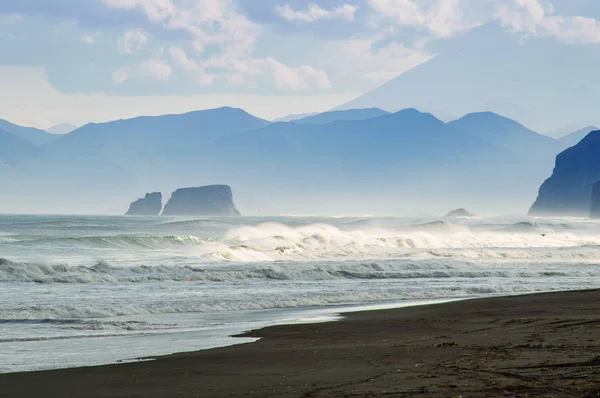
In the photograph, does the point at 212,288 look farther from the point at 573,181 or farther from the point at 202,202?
the point at 202,202

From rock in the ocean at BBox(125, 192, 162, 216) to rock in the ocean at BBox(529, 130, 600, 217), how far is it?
267 feet

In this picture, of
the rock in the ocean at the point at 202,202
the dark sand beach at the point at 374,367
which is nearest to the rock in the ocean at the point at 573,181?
the rock in the ocean at the point at 202,202

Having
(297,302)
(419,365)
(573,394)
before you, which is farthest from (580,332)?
(297,302)

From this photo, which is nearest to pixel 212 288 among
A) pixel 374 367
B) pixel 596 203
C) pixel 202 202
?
pixel 374 367

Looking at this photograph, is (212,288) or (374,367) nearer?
(374,367)

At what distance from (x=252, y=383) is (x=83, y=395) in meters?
1.78

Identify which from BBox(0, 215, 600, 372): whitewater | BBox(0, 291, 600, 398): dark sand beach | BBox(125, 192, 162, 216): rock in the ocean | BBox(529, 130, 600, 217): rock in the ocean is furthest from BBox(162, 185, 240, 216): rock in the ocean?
BBox(0, 291, 600, 398): dark sand beach

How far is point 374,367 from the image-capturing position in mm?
10219

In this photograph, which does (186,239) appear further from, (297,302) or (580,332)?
(580,332)

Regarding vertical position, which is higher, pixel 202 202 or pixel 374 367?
pixel 202 202

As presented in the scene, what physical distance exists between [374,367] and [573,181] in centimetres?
15767

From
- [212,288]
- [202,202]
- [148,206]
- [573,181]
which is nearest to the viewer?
[212,288]

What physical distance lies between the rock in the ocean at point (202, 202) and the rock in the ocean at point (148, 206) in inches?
202

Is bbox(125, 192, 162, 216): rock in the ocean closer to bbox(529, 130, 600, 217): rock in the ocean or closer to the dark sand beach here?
bbox(529, 130, 600, 217): rock in the ocean
